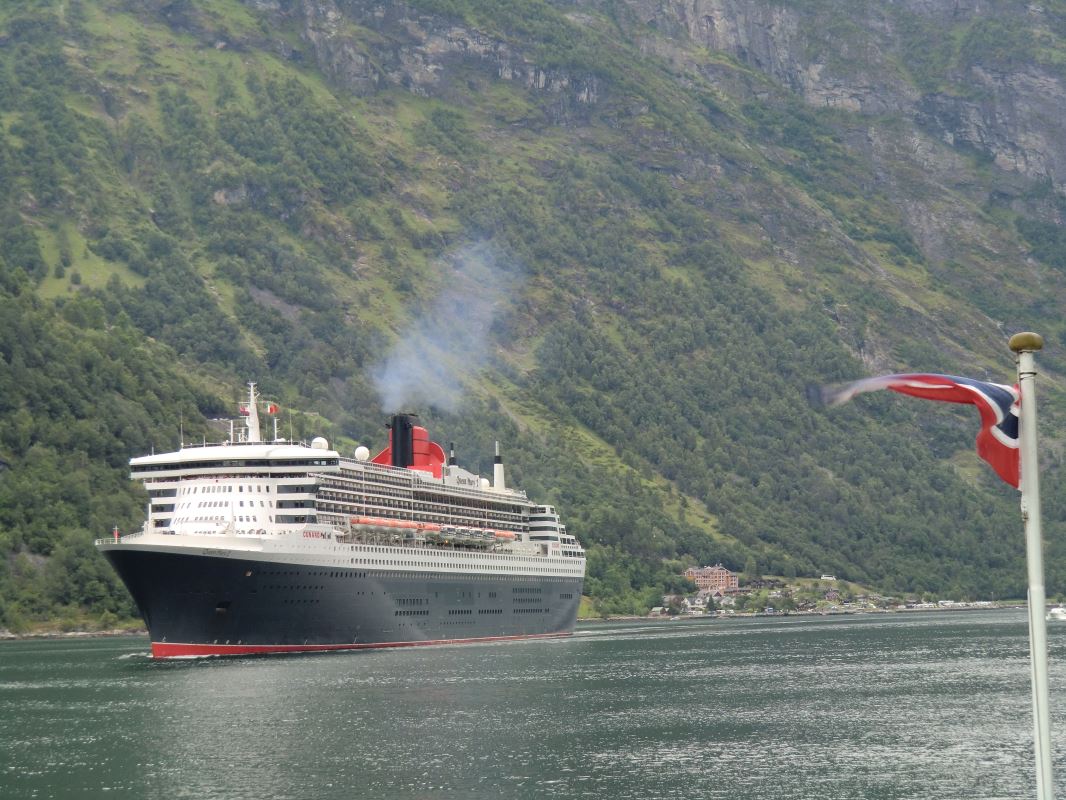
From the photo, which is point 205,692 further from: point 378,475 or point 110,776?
point 378,475

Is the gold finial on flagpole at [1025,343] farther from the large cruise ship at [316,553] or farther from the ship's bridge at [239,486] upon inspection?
the ship's bridge at [239,486]

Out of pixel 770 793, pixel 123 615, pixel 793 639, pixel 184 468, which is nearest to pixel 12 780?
pixel 770 793

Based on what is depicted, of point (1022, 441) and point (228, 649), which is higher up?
point (1022, 441)

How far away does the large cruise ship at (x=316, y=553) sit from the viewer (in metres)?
115

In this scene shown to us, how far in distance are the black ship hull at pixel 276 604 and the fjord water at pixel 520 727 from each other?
99.6 inches

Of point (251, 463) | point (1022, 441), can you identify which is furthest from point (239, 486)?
point (1022, 441)

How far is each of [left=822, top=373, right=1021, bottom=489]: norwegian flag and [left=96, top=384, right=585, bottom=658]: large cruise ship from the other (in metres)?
92.3

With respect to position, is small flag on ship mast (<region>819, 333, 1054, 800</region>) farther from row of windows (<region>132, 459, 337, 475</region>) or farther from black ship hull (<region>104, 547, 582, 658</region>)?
row of windows (<region>132, 459, 337, 475</region>)

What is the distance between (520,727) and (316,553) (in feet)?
157

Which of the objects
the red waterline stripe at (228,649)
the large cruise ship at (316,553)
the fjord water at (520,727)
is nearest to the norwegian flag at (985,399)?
the fjord water at (520,727)

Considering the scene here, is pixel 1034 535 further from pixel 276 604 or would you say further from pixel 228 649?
pixel 276 604

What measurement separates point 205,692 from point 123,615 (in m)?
104

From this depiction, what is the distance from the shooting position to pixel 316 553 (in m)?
121

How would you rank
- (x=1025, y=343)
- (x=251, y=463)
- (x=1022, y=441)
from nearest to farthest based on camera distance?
(x=1022, y=441), (x=1025, y=343), (x=251, y=463)
